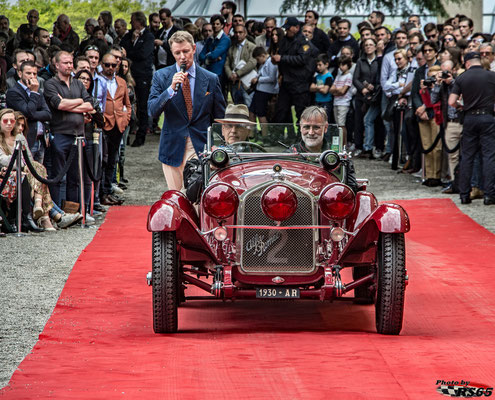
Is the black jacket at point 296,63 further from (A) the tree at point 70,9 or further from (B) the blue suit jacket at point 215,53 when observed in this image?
(A) the tree at point 70,9

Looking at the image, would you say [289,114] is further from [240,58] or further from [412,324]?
[412,324]

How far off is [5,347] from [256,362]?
1.75 meters


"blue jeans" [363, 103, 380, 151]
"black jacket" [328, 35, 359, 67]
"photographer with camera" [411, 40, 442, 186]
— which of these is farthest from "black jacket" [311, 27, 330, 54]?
"photographer with camera" [411, 40, 442, 186]

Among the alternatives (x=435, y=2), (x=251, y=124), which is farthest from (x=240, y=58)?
(x=251, y=124)

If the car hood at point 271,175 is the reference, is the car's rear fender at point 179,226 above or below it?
below

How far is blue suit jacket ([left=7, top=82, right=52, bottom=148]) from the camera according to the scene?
37.6 feet

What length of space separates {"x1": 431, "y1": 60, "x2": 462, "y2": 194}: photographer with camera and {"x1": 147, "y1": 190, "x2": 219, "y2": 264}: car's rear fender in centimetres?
930

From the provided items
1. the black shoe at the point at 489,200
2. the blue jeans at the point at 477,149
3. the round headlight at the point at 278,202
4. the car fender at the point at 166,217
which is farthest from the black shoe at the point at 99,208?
the round headlight at the point at 278,202

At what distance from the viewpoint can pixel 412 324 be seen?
6922mm

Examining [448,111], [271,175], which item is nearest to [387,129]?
[448,111]

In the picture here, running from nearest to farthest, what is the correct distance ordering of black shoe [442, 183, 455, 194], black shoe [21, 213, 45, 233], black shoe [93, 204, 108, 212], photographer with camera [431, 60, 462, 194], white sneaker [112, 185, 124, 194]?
black shoe [21, 213, 45, 233] → black shoe [93, 204, 108, 212] → photographer with camera [431, 60, 462, 194] → black shoe [442, 183, 455, 194] → white sneaker [112, 185, 124, 194]

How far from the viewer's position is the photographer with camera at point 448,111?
15047 mm

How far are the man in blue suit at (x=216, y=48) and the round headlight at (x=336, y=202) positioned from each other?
13265 mm

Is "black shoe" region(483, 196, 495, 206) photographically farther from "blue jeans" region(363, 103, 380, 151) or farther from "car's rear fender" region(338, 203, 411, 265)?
"car's rear fender" region(338, 203, 411, 265)
